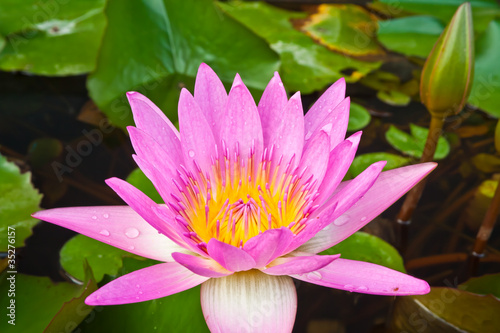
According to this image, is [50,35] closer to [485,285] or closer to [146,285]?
[146,285]

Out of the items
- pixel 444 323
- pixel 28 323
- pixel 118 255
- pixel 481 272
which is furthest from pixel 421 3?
pixel 28 323

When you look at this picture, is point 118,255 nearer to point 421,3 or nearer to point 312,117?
point 312,117

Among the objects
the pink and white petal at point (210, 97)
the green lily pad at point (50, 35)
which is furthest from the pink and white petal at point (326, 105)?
the green lily pad at point (50, 35)

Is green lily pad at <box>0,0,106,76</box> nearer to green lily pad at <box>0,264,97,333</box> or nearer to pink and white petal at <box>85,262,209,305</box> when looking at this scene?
green lily pad at <box>0,264,97,333</box>

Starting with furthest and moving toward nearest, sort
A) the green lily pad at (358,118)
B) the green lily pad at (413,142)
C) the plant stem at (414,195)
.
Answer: the green lily pad at (358,118) → the green lily pad at (413,142) → the plant stem at (414,195)

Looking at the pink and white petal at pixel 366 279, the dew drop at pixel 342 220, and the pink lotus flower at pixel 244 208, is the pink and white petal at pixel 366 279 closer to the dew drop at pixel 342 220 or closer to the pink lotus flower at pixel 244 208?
the pink lotus flower at pixel 244 208

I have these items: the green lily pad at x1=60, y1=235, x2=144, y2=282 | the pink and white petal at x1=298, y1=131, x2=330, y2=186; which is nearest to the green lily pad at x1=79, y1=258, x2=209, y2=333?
the green lily pad at x1=60, y1=235, x2=144, y2=282

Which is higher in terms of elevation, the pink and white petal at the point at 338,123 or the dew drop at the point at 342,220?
the pink and white petal at the point at 338,123

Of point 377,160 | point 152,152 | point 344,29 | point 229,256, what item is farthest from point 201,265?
point 344,29
